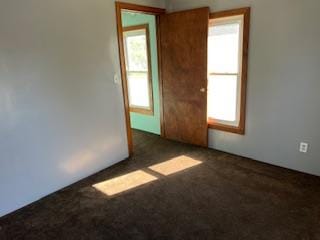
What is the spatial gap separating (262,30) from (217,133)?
A: 147 centimetres

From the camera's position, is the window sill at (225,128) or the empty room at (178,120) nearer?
the empty room at (178,120)

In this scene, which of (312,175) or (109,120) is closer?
(312,175)

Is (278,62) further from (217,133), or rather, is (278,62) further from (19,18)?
(19,18)

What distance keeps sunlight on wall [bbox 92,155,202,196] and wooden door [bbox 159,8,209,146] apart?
0.60 metres

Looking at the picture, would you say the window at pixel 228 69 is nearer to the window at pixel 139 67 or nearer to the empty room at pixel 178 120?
the empty room at pixel 178 120

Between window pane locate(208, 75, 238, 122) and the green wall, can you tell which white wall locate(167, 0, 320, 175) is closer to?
window pane locate(208, 75, 238, 122)

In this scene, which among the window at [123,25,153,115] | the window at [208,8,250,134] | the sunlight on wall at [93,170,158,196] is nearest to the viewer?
the sunlight on wall at [93,170,158,196]

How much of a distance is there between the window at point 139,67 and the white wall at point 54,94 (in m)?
1.13

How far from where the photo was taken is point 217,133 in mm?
3490

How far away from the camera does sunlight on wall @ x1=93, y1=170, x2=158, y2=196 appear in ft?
8.67

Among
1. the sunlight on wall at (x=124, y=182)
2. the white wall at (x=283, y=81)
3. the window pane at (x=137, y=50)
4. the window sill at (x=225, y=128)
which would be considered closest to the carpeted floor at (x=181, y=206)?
the sunlight on wall at (x=124, y=182)

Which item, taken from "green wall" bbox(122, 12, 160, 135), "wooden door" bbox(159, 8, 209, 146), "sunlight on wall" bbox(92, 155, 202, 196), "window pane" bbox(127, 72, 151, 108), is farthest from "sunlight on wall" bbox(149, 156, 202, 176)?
"window pane" bbox(127, 72, 151, 108)

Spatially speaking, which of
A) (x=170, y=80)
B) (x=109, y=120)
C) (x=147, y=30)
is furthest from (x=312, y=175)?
(x=147, y=30)

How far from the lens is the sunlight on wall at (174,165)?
301 cm
